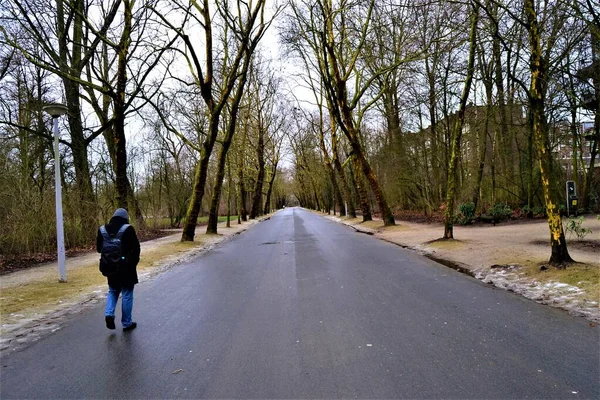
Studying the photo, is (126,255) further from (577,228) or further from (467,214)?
(467,214)

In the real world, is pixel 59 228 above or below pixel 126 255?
above

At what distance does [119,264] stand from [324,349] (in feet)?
10.2

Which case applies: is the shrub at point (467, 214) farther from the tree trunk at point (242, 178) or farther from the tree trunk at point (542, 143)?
the tree trunk at point (242, 178)

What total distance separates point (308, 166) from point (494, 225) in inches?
1604

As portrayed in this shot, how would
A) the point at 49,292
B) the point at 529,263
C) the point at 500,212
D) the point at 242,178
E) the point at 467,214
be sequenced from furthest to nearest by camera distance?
the point at 242,178, the point at 467,214, the point at 500,212, the point at 529,263, the point at 49,292

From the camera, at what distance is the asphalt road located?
3.77m

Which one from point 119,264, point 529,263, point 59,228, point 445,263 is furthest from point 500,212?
point 119,264

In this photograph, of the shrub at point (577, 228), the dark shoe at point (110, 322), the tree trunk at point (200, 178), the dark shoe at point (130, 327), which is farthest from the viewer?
the tree trunk at point (200, 178)

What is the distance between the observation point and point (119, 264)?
5.83 m

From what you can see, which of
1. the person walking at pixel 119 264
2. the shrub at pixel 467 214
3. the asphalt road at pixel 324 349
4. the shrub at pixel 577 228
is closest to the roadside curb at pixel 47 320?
the asphalt road at pixel 324 349

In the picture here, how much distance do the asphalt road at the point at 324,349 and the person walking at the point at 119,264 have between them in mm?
266

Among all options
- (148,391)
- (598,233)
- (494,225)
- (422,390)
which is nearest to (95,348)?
(148,391)

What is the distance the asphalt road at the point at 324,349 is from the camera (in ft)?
12.4

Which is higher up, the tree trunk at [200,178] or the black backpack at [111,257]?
the tree trunk at [200,178]
